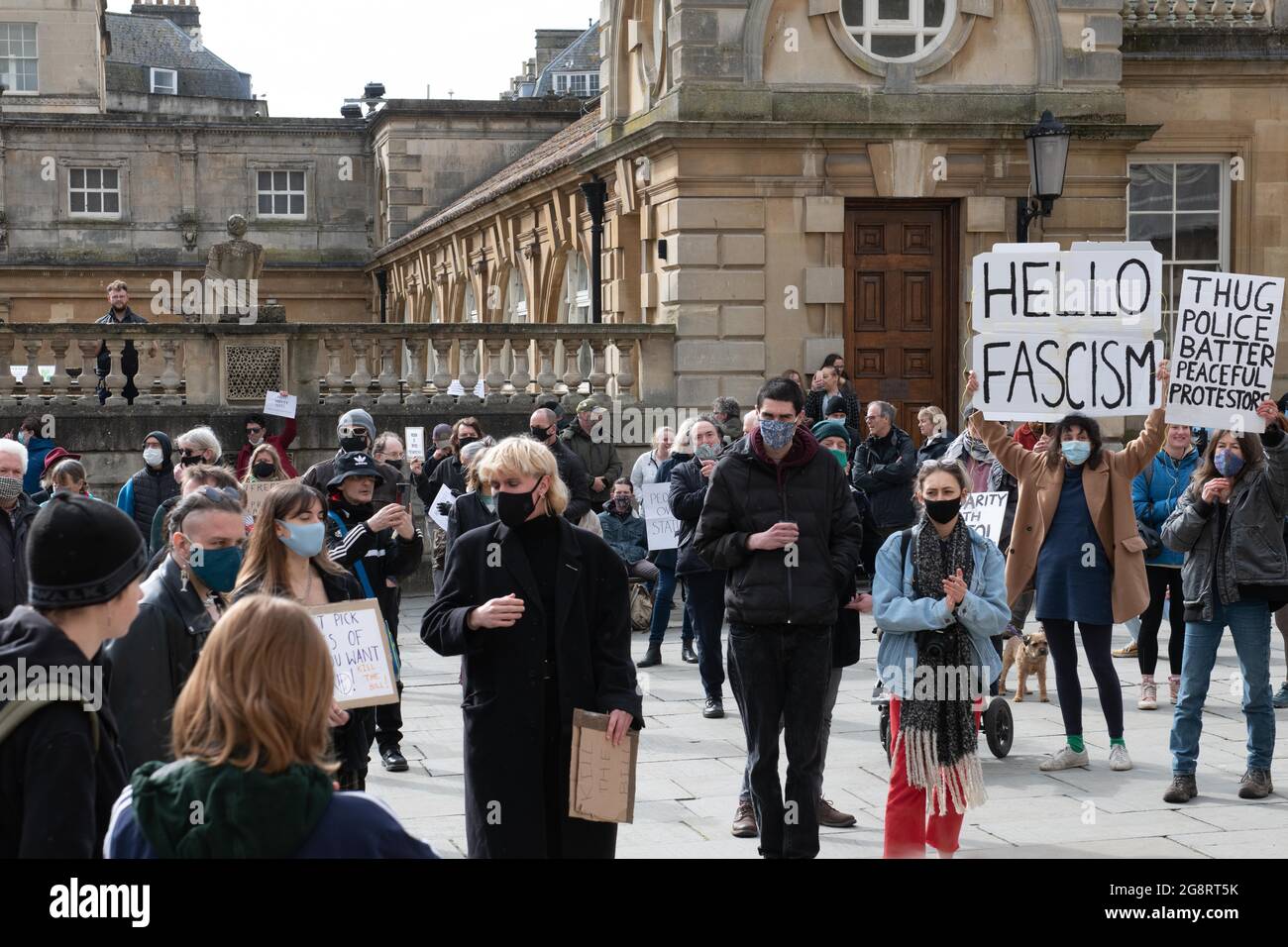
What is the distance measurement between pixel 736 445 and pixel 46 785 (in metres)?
4.38

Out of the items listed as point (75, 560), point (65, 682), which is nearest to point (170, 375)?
point (75, 560)

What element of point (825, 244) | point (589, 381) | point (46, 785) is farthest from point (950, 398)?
point (46, 785)

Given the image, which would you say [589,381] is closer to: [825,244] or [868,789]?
[825,244]

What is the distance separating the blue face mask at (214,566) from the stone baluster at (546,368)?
13.1 m

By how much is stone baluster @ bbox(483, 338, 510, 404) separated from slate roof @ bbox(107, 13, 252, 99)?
60521mm

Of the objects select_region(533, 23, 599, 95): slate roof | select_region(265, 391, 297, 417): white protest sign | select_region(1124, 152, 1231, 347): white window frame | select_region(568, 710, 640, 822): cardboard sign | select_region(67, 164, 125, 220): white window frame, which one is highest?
select_region(533, 23, 599, 95): slate roof

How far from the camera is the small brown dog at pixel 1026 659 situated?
11484 millimetres

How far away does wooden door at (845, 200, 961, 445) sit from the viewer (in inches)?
766

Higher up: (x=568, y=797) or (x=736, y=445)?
(x=736, y=445)

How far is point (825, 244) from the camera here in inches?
749

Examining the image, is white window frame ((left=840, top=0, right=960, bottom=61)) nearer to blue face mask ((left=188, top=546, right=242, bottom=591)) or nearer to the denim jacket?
the denim jacket

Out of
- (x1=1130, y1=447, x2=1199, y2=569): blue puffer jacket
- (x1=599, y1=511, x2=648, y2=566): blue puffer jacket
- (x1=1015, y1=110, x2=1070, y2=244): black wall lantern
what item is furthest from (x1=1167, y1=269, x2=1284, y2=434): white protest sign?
(x1=1015, y1=110, x2=1070, y2=244): black wall lantern
